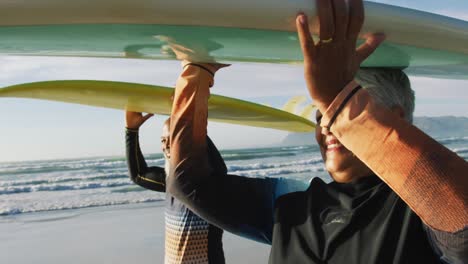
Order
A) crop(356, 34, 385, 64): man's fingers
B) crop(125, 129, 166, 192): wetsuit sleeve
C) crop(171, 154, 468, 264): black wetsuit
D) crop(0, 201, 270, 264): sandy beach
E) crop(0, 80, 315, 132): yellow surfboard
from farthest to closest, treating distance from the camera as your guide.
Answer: crop(0, 201, 270, 264): sandy beach, crop(125, 129, 166, 192): wetsuit sleeve, crop(0, 80, 315, 132): yellow surfboard, crop(171, 154, 468, 264): black wetsuit, crop(356, 34, 385, 64): man's fingers

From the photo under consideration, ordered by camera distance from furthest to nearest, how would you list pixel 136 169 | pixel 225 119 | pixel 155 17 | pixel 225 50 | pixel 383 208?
1. pixel 136 169
2. pixel 225 119
3. pixel 225 50
4. pixel 383 208
5. pixel 155 17

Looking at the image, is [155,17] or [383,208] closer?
[155,17]

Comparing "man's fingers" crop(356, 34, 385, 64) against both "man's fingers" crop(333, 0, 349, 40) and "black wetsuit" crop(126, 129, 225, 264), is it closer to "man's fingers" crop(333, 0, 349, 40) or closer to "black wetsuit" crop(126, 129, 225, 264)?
"man's fingers" crop(333, 0, 349, 40)

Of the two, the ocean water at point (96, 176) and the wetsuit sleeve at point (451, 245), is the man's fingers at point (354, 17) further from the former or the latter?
the ocean water at point (96, 176)

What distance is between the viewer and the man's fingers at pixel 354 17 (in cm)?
91

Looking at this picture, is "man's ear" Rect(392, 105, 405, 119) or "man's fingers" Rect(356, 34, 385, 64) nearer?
"man's fingers" Rect(356, 34, 385, 64)

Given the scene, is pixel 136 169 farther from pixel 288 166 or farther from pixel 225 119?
pixel 288 166

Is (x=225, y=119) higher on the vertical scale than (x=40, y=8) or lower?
lower

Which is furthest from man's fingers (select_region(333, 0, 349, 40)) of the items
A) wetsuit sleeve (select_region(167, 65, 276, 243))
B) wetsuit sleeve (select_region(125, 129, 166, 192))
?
wetsuit sleeve (select_region(125, 129, 166, 192))

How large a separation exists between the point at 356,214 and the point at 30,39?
2.72 ft

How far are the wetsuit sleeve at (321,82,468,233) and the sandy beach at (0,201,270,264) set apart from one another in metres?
4.72

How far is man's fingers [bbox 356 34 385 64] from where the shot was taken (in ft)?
3.23

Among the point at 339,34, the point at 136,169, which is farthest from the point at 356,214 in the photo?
the point at 136,169

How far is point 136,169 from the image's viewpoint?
368 cm
